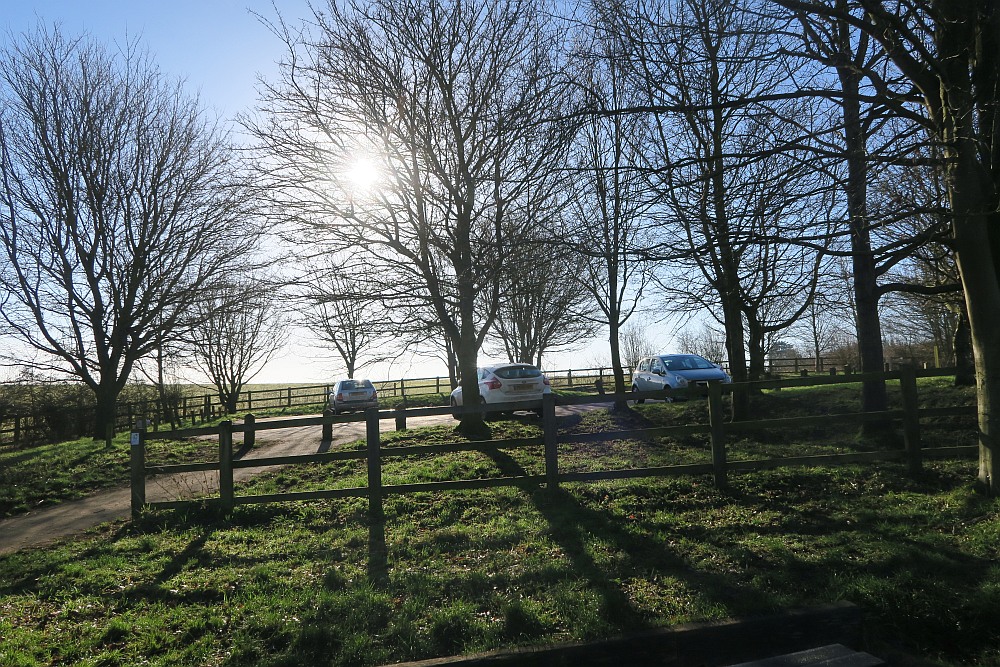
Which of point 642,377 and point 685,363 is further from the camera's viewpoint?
point 642,377

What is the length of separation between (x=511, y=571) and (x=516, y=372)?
42.3ft

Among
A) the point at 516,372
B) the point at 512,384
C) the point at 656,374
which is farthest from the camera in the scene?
the point at 656,374

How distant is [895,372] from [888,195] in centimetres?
322

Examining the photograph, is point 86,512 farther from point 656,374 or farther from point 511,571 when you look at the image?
point 656,374

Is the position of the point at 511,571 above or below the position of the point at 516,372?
below

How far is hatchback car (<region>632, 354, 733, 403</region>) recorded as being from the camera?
→ 65.2 ft

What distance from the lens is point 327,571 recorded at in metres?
5.52

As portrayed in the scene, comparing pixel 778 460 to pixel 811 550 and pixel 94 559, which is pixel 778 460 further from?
pixel 94 559

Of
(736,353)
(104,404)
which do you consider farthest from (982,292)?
(104,404)

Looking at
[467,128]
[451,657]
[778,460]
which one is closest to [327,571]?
[451,657]

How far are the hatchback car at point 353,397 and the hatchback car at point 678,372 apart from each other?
1075 centimetres

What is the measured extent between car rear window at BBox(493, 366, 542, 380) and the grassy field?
9454mm

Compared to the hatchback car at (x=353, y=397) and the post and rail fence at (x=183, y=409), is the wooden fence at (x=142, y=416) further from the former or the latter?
the hatchback car at (x=353, y=397)

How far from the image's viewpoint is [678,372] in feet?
66.4
